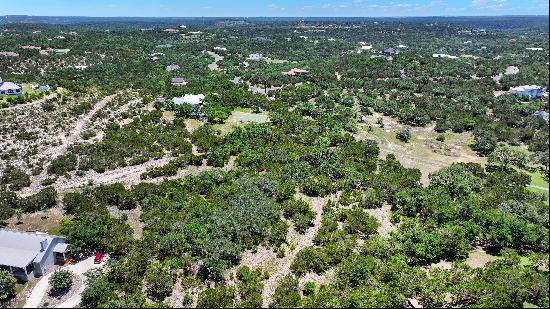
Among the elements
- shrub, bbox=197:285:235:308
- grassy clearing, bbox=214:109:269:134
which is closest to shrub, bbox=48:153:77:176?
grassy clearing, bbox=214:109:269:134

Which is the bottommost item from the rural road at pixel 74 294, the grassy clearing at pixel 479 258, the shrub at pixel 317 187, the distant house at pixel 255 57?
the grassy clearing at pixel 479 258

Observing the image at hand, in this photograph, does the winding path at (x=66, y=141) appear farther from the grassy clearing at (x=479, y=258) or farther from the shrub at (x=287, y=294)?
the grassy clearing at (x=479, y=258)

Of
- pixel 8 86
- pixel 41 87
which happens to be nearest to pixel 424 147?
pixel 41 87

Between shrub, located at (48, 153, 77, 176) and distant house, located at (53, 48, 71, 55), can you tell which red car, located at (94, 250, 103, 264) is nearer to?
shrub, located at (48, 153, 77, 176)

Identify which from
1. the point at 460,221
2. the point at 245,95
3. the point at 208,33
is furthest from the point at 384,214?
the point at 208,33

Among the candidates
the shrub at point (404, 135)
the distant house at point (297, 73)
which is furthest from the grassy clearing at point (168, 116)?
the distant house at point (297, 73)
